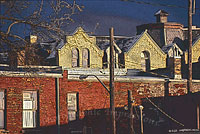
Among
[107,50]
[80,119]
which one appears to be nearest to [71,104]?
[80,119]

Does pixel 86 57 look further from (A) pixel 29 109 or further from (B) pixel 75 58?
(A) pixel 29 109

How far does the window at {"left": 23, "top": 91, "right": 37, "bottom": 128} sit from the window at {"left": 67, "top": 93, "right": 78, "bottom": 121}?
2393mm

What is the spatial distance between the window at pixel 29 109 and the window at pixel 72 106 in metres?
2.39

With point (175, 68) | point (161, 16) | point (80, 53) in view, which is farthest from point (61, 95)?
point (161, 16)

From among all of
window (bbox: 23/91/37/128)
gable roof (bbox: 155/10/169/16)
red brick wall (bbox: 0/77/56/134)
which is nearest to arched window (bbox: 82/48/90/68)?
gable roof (bbox: 155/10/169/16)

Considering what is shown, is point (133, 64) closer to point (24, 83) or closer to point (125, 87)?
point (125, 87)

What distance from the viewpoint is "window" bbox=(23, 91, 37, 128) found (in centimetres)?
2956

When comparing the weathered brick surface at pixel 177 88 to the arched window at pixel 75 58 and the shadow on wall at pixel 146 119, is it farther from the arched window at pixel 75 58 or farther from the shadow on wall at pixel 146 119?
the arched window at pixel 75 58

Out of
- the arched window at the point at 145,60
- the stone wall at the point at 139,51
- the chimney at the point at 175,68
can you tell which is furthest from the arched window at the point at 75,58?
the chimney at the point at 175,68

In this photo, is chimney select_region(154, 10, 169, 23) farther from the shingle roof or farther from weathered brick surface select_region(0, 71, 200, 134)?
weathered brick surface select_region(0, 71, 200, 134)

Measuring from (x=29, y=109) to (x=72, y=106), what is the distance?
2.99 m

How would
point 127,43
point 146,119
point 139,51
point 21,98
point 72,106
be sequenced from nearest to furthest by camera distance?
point 21,98 → point 72,106 → point 146,119 → point 139,51 → point 127,43

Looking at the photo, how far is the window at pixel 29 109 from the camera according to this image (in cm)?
2956

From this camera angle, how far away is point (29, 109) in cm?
2967
